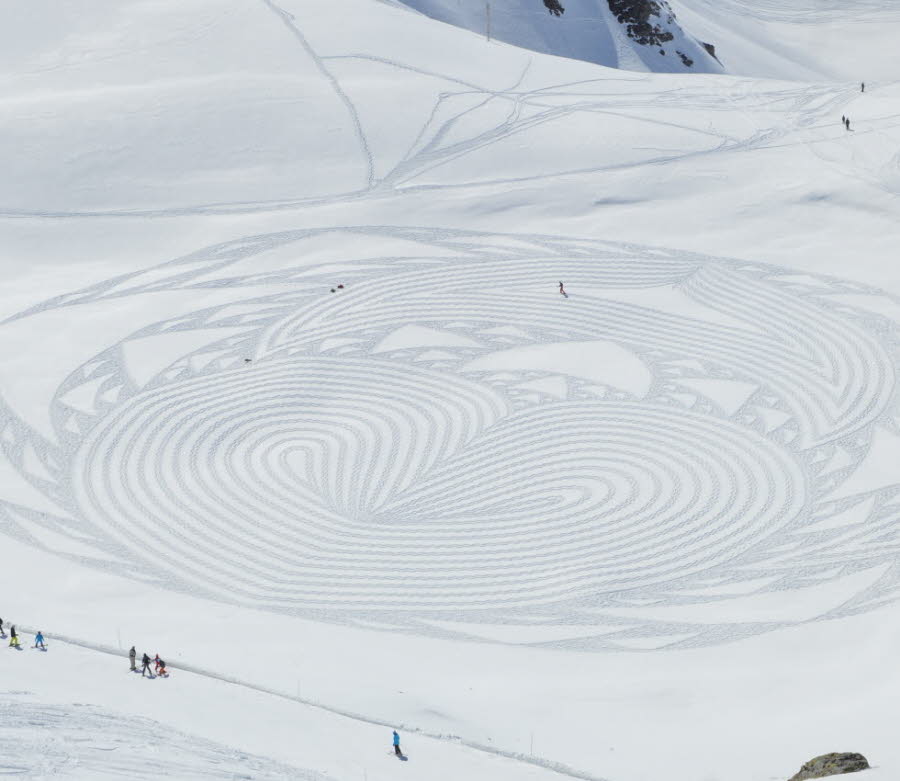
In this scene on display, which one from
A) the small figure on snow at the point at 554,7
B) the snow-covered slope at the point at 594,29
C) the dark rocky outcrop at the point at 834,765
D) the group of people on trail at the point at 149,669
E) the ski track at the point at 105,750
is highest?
the small figure on snow at the point at 554,7

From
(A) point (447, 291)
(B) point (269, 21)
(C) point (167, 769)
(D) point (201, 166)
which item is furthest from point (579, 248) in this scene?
(C) point (167, 769)

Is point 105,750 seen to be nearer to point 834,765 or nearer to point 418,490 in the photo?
point 834,765

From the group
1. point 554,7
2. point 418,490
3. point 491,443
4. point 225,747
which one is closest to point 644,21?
point 554,7

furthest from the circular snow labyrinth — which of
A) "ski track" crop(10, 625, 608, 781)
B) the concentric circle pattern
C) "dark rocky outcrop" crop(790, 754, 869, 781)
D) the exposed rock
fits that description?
the exposed rock

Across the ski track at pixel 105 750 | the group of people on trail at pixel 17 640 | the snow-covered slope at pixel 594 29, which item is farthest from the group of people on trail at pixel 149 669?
the snow-covered slope at pixel 594 29

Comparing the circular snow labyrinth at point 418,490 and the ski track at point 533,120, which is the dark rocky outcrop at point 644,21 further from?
the circular snow labyrinth at point 418,490

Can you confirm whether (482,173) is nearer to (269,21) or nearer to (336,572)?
(269,21)

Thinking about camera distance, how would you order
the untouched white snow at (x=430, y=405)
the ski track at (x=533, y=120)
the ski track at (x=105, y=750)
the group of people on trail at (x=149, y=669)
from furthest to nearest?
1. the ski track at (x=533, y=120)
2. the group of people on trail at (x=149, y=669)
3. the untouched white snow at (x=430, y=405)
4. the ski track at (x=105, y=750)

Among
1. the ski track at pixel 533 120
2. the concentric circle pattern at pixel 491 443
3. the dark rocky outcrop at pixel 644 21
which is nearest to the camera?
the concentric circle pattern at pixel 491 443
